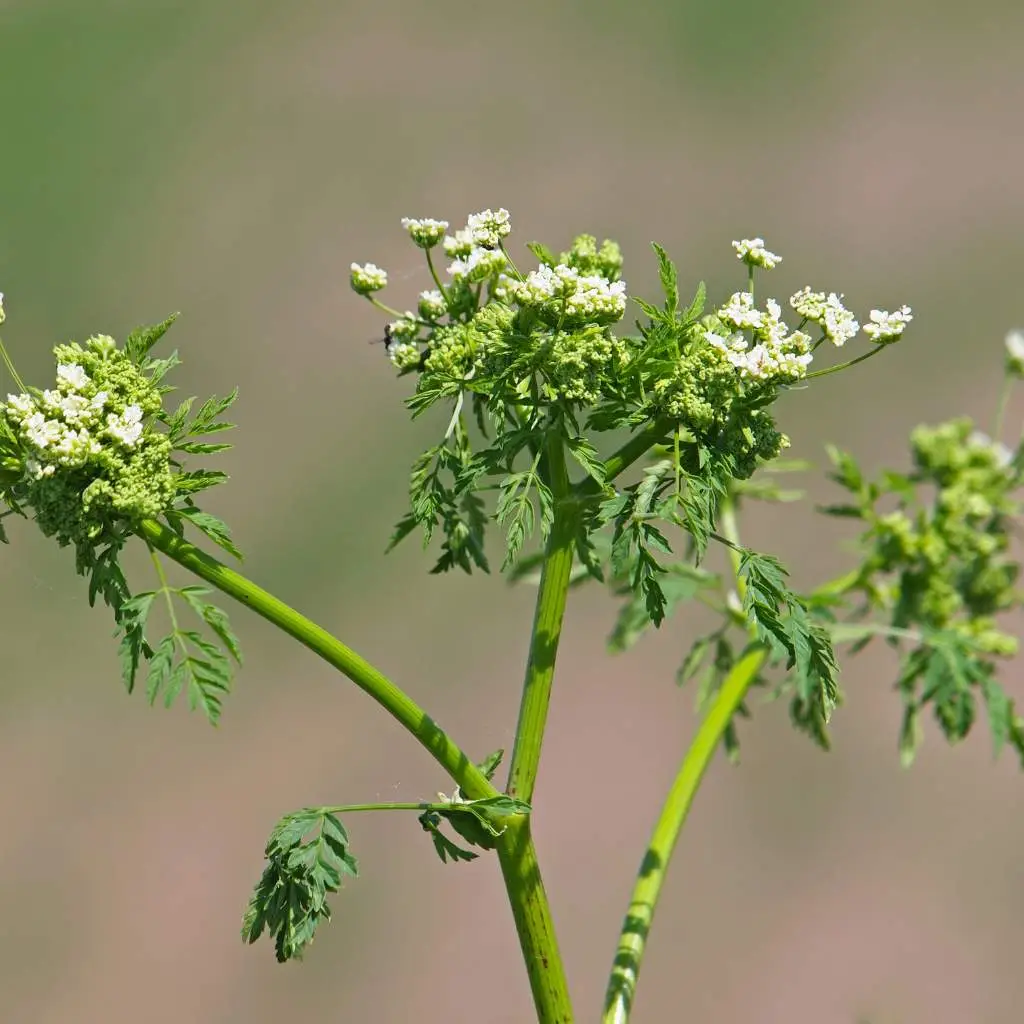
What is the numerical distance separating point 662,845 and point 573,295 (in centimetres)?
142

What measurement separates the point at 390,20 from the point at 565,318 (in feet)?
56.3

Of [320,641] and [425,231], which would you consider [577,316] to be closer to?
[425,231]

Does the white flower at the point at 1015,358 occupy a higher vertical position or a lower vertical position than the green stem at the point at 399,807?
higher

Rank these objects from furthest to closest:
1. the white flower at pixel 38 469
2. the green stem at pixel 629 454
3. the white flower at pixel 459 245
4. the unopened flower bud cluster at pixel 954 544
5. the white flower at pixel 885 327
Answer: the unopened flower bud cluster at pixel 954 544 → the white flower at pixel 459 245 → the white flower at pixel 885 327 → the green stem at pixel 629 454 → the white flower at pixel 38 469

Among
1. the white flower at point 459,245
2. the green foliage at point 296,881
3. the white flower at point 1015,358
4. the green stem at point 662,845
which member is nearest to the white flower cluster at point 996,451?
the white flower at point 1015,358

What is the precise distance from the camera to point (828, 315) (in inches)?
104

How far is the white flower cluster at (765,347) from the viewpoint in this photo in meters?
2.44

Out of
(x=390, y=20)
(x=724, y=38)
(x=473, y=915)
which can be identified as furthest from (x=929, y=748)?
(x=390, y=20)

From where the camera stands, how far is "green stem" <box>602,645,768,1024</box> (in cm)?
289

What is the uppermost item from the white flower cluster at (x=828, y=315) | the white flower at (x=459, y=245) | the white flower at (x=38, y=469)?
the white flower at (x=459, y=245)

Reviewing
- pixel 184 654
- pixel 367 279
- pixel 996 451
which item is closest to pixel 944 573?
pixel 996 451

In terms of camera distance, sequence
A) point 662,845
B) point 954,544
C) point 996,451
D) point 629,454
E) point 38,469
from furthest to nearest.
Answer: point 996,451 → point 954,544 → point 662,845 → point 629,454 → point 38,469

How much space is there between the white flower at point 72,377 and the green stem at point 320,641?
279 mm

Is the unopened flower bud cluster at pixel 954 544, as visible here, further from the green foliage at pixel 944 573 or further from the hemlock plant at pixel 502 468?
the hemlock plant at pixel 502 468
